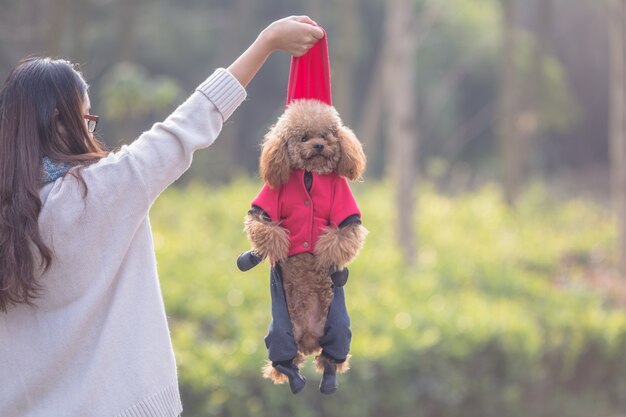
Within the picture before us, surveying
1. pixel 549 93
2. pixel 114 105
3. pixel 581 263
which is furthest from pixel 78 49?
pixel 549 93

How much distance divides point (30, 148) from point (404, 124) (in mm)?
6917

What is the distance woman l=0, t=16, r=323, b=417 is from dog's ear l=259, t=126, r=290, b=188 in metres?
0.15

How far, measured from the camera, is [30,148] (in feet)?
6.84

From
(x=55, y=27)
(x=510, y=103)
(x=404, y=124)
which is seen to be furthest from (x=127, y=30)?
(x=404, y=124)

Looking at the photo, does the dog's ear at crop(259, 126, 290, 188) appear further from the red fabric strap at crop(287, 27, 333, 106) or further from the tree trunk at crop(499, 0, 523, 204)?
the tree trunk at crop(499, 0, 523, 204)

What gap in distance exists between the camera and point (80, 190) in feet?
6.83

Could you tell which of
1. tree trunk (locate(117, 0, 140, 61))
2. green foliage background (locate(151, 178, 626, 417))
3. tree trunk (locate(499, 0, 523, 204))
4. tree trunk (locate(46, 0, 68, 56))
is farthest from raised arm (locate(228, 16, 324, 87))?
tree trunk (locate(117, 0, 140, 61))

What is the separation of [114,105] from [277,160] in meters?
8.38

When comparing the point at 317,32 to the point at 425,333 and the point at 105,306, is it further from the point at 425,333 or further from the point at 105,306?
the point at 425,333

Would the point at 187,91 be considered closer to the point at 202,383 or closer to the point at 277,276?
the point at 202,383

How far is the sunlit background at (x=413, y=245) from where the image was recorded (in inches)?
234

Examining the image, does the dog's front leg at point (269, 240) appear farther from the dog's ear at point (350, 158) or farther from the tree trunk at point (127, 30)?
the tree trunk at point (127, 30)

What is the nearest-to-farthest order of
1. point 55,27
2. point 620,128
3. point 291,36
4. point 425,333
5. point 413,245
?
point 291,36
point 425,333
point 413,245
point 55,27
point 620,128

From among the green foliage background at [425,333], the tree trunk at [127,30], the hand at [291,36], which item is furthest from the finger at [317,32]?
the tree trunk at [127,30]
